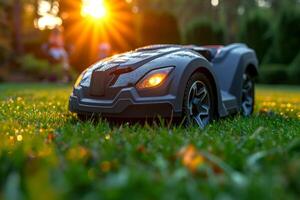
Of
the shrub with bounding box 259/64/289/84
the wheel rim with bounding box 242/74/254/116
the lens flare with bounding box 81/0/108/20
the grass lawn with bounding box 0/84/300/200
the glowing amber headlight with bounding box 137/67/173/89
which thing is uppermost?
the lens flare with bounding box 81/0/108/20

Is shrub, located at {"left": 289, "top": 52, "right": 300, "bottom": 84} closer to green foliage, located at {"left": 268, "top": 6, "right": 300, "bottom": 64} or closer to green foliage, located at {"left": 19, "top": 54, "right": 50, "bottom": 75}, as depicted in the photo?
green foliage, located at {"left": 268, "top": 6, "right": 300, "bottom": 64}

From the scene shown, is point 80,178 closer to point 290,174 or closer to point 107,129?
point 290,174

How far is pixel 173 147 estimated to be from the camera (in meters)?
3.10

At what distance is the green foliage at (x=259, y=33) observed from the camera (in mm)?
26188

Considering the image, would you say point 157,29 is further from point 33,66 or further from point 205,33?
point 33,66

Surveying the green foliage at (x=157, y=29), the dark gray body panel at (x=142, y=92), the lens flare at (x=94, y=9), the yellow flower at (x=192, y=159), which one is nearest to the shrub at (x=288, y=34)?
the green foliage at (x=157, y=29)

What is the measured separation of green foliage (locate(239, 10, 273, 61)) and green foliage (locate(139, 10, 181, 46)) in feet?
16.6

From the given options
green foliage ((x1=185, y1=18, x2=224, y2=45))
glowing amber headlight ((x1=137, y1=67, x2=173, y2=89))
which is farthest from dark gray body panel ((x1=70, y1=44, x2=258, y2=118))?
green foliage ((x1=185, y1=18, x2=224, y2=45))

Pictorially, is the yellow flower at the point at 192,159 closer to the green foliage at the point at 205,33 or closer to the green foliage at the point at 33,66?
the green foliage at the point at 33,66

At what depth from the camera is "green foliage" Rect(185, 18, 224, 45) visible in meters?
27.8

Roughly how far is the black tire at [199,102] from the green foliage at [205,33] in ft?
74.8

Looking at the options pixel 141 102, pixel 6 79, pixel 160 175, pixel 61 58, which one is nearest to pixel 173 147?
pixel 160 175

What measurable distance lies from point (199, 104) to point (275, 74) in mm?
19316

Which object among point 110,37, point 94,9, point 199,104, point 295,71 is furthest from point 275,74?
point 199,104
